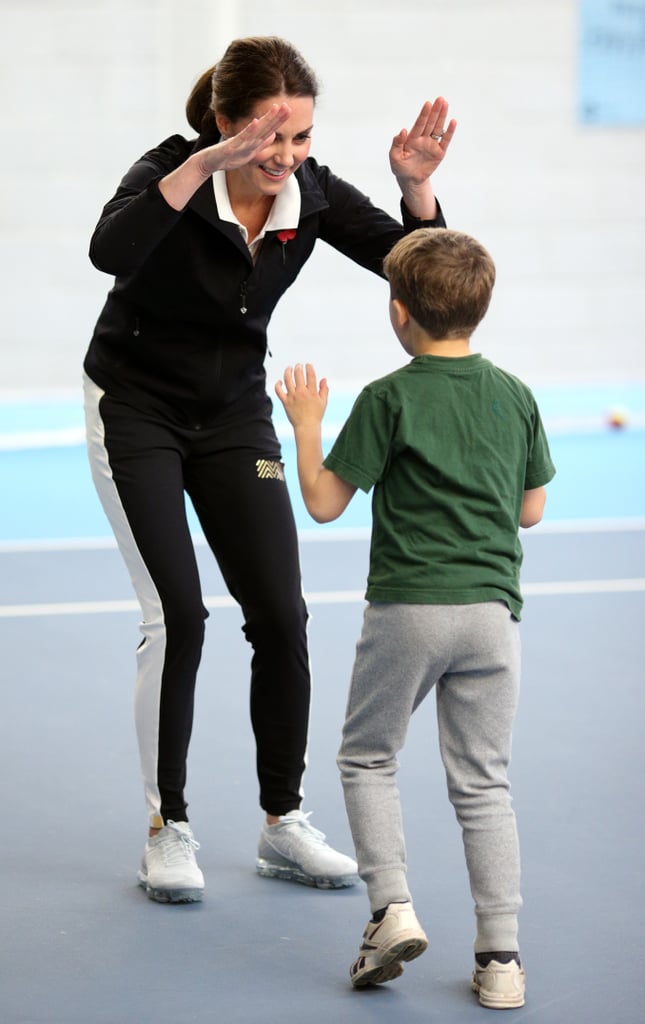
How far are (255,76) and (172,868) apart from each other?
Answer: 4.48 ft

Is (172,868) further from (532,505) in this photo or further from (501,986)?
(532,505)

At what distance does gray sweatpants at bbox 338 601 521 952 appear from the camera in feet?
7.06

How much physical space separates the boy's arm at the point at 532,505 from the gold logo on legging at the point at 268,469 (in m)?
0.61

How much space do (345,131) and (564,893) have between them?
6.80 m

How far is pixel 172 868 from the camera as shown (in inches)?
103

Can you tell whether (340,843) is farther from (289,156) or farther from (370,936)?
(289,156)

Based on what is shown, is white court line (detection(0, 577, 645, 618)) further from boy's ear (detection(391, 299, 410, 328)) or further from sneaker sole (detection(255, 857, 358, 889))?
boy's ear (detection(391, 299, 410, 328))

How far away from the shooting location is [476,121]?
8.83 meters

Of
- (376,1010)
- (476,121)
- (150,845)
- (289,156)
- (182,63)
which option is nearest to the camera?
(376,1010)

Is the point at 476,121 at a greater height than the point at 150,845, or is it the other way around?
the point at 476,121

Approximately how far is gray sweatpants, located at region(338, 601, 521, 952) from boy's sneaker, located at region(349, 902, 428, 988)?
33 mm

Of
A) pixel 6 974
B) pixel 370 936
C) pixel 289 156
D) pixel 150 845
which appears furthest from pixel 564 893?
pixel 289 156

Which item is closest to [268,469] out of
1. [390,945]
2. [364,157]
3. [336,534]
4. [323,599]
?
[390,945]

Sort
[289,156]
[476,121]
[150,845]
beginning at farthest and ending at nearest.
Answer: [476,121]
[150,845]
[289,156]
